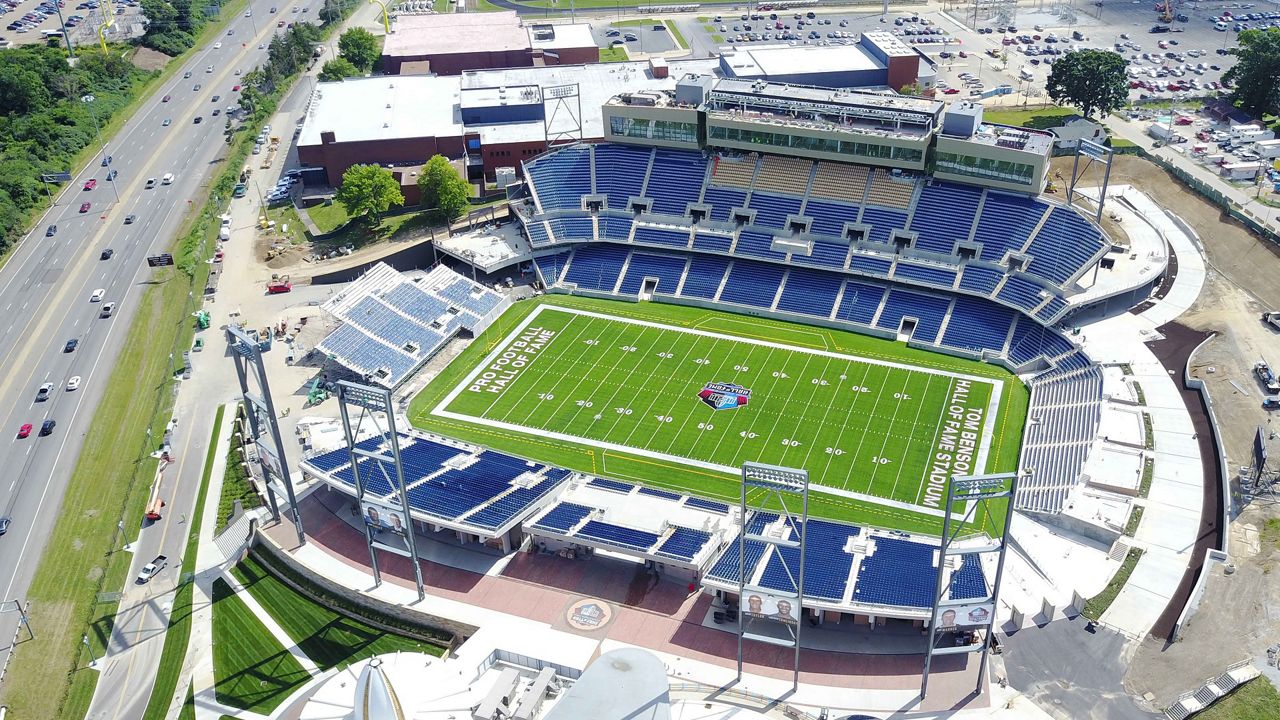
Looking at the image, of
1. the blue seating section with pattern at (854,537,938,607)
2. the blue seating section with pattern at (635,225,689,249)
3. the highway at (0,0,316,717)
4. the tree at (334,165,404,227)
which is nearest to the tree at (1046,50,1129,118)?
the blue seating section with pattern at (635,225,689,249)

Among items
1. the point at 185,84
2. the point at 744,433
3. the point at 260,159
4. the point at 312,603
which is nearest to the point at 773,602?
the point at 744,433

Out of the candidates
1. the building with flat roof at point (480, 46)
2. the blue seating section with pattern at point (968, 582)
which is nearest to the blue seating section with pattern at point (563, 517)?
the blue seating section with pattern at point (968, 582)

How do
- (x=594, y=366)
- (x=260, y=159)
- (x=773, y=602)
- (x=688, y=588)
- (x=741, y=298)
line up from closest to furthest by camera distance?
(x=773, y=602) < (x=688, y=588) < (x=594, y=366) < (x=741, y=298) < (x=260, y=159)

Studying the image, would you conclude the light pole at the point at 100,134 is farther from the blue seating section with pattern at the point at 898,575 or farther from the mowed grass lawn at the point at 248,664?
the blue seating section with pattern at the point at 898,575

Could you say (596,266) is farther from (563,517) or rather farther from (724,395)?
(563,517)

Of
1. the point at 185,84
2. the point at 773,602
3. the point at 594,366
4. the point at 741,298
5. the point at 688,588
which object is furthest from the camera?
the point at 185,84

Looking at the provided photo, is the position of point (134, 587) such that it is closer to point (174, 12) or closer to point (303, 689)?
point (303, 689)

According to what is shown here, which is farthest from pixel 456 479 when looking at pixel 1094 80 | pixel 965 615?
pixel 1094 80
